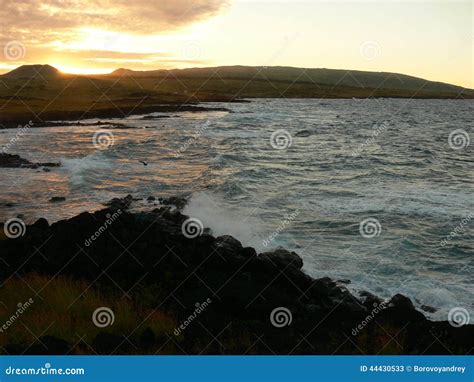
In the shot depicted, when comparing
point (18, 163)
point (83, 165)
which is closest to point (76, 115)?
point (18, 163)

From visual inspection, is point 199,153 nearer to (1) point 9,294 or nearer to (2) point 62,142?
(2) point 62,142

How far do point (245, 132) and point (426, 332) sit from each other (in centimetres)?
5398

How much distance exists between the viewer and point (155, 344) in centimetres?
930

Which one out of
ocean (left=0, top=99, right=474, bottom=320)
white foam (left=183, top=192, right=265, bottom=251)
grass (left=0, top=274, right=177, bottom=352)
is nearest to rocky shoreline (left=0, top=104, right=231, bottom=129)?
ocean (left=0, top=99, right=474, bottom=320)

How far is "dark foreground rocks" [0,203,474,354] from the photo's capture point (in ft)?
31.5

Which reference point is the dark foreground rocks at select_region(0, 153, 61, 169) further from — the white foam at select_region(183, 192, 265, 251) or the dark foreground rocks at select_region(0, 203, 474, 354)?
the dark foreground rocks at select_region(0, 203, 474, 354)

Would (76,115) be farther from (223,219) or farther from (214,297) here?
(214,297)

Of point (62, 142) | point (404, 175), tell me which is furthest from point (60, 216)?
point (62, 142)

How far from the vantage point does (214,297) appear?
1168 cm

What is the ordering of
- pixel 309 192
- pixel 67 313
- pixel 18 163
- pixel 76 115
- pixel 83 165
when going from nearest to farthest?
pixel 67 313, pixel 309 192, pixel 83 165, pixel 18 163, pixel 76 115

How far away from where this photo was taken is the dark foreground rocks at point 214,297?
31.5 feet

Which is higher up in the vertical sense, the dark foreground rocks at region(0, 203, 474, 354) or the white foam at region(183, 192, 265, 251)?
the white foam at region(183, 192, 265, 251)

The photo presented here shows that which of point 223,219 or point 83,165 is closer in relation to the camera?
point 223,219

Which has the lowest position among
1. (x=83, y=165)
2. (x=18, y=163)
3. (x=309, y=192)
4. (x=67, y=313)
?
(x=67, y=313)
